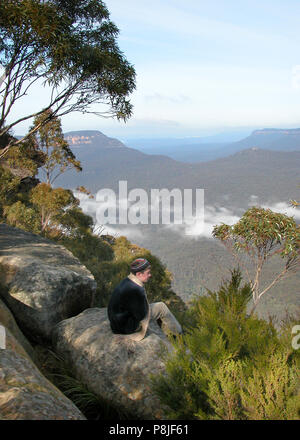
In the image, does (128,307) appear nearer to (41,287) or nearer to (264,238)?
(41,287)

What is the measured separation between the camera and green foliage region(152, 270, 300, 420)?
2.73 m

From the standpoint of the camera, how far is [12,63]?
997cm

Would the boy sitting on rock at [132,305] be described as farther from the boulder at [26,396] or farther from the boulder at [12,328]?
the boulder at [26,396]

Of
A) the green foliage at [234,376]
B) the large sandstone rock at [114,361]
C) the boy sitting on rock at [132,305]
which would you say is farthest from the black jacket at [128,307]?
the green foliage at [234,376]

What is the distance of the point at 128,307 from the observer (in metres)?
4.75

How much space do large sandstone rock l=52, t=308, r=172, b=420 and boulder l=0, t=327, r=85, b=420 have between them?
3.98 feet

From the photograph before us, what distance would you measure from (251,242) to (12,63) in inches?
470

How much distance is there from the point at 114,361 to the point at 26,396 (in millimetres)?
1870

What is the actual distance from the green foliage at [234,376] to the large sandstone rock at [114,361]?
54 centimetres

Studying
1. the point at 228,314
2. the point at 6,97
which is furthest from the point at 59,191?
the point at 228,314

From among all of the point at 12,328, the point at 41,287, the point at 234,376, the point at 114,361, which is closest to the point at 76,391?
the point at 114,361

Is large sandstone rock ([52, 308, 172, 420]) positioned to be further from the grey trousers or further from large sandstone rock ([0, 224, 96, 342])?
large sandstone rock ([0, 224, 96, 342])
